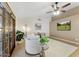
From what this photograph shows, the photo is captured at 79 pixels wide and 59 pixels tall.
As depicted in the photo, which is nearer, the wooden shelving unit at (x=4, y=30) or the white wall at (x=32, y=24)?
the wooden shelving unit at (x=4, y=30)

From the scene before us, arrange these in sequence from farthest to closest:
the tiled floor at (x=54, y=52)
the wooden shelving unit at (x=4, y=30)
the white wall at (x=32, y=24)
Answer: the white wall at (x=32, y=24) < the tiled floor at (x=54, y=52) < the wooden shelving unit at (x=4, y=30)

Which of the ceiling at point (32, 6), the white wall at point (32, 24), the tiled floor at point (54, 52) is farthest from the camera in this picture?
the white wall at point (32, 24)

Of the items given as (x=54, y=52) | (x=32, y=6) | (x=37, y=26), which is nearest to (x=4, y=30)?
(x=54, y=52)

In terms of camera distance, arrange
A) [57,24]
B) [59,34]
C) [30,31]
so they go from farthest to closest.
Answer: [30,31]
[57,24]
[59,34]

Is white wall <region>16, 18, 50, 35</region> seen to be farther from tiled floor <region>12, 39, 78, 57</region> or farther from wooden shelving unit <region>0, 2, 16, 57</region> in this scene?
wooden shelving unit <region>0, 2, 16, 57</region>

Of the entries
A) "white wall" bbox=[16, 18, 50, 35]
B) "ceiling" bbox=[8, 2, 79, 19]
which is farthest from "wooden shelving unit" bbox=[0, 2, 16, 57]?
"white wall" bbox=[16, 18, 50, 35]

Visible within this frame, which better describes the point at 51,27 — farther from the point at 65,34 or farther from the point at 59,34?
the point at 65,34

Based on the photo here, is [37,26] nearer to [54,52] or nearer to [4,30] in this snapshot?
[54,52]

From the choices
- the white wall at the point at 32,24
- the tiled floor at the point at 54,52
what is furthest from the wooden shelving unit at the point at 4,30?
the white wall at the point at 32,24

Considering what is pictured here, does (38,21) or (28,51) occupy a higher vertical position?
(38,21)

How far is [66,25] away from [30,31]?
133 inches

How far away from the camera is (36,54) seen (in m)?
4.08

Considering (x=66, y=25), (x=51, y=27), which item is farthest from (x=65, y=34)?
(x=51, y=27)

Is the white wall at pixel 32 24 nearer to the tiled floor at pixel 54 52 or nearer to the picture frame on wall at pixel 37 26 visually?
the picture frame on wall at pixel 37 26
